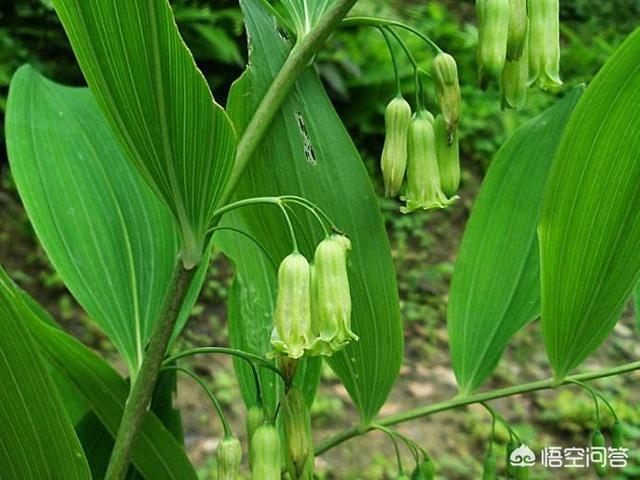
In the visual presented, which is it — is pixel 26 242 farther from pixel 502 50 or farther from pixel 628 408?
pixel 502 50

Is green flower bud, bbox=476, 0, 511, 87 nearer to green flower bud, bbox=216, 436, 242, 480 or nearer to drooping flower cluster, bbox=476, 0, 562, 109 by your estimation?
drooping flower cluster, bbox=476, 0, 562, 109

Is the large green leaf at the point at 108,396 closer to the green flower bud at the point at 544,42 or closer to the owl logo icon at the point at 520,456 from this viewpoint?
the owl logo icon at the point at 520,456

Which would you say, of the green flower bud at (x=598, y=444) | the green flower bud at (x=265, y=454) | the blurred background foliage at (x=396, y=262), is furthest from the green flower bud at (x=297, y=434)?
the blurred background foliage at (x=396, y=262)

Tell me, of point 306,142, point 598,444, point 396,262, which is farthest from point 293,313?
point 396,262

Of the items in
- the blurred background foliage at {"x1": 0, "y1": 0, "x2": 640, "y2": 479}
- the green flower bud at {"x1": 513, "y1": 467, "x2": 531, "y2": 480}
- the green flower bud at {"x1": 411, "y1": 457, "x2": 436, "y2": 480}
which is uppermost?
the green flower bud at {"x1": 411, "y1": 457, "x2": 436, "y2": 480}

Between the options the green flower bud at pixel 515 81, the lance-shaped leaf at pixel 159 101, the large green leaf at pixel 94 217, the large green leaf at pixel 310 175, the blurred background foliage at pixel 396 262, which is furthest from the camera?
the blurred background foliage at pixel 396 262

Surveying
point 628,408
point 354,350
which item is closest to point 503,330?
point 354,350

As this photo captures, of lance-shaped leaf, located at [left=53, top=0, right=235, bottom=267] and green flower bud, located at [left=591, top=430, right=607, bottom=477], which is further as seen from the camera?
green flower bud, located at [left=591, top=430, right=607, bottom=477]

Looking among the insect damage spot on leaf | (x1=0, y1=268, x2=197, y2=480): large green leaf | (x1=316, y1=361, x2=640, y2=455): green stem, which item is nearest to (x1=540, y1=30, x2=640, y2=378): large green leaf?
(x1=316, y1=361, x2=640, y2=455): green stem
